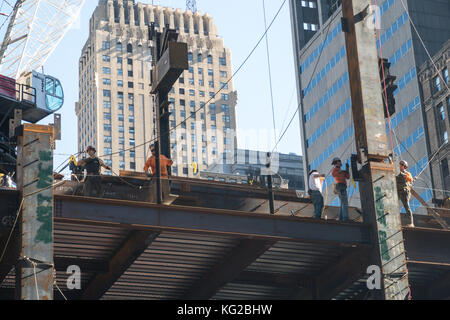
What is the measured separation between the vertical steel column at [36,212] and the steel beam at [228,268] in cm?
595

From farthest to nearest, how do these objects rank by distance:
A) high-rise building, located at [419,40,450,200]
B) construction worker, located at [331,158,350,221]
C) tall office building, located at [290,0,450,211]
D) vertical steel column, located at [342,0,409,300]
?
tall office building, located at [290,0,450,211] < high-rise building, located at [419,40,450,200] < construction worker, located at [331,158,350,221] < vertical steel column, located at [342,0,409,300]

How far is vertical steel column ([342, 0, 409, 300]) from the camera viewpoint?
2453 centimetres

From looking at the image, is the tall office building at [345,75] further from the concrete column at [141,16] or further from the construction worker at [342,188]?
the concrete column at [141,16]

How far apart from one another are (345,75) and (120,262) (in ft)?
275

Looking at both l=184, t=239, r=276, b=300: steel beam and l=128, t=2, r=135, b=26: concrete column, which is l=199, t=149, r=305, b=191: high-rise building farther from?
l=184, t=239, r=276, b=300: steel beam

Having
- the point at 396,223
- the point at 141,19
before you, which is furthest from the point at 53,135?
the point at 141,19

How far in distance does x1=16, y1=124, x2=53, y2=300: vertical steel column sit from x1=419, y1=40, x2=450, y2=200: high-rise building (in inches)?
2659

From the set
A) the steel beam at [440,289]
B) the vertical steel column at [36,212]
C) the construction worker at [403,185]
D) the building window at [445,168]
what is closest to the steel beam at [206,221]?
the vertical steel column at [36,212]

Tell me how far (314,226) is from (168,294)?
668 cm

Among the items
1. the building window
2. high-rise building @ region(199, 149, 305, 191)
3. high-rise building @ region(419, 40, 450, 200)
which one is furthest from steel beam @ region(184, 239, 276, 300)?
high-rise building @ region(199, 149, 305, 191)

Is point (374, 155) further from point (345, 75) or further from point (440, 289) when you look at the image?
point (345, 75)

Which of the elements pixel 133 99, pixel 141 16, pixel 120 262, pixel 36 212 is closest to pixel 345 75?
pixel 120 262

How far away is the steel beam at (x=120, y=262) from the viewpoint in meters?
23.8

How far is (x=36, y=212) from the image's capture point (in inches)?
867
